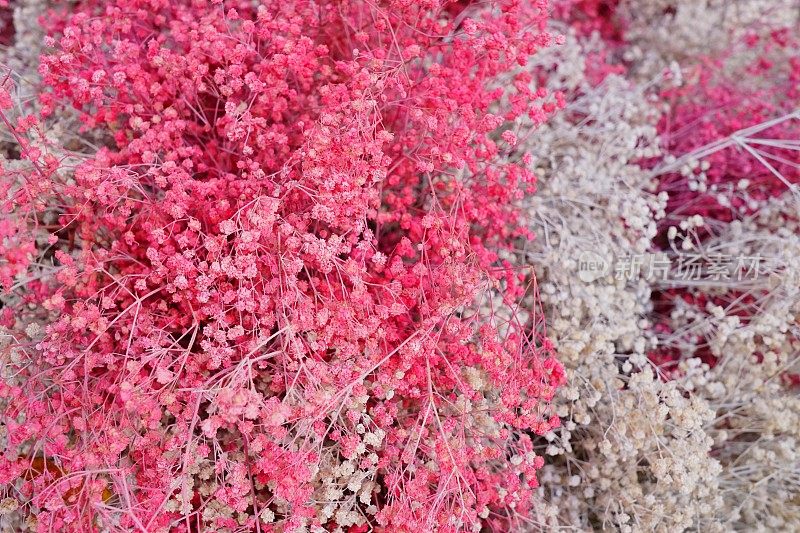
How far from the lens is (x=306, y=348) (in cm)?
144

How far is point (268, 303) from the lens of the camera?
1421mm

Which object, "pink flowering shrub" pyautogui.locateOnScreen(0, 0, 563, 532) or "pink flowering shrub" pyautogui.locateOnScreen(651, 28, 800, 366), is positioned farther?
"pink flowering shrub" pyautogui.locateOnScreen(651, 28, 800, 366)

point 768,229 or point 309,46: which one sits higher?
point 309,46

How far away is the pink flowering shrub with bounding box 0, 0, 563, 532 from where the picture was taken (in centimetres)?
138

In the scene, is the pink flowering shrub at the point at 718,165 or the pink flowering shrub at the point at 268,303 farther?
the pink flowering shrub at the point at 718,165

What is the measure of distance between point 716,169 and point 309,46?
1.52 metres

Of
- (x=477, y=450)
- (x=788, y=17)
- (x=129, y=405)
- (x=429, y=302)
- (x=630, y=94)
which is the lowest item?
(x=477, y=450)

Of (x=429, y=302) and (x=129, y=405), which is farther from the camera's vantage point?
(x=429, y=302)

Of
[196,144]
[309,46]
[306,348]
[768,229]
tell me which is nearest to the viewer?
[306,348]

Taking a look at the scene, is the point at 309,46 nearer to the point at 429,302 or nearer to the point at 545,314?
the point at 429,302

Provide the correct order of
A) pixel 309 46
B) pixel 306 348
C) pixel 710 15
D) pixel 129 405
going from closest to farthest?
pixel 129 405 → pixel 306 348 → pixel 309 46 → pixel 710 15

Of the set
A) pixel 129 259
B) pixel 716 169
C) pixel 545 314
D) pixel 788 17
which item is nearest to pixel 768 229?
pixel 716 169

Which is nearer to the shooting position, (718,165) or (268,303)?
(268,303)

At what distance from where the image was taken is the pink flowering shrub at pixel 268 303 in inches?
54.4
